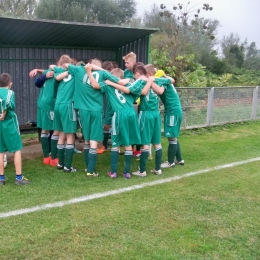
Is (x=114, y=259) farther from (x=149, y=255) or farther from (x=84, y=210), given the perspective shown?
(x=84, y=210)

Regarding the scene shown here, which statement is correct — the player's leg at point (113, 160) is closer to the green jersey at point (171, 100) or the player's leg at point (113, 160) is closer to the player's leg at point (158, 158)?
the player's leg at point (158, 158)

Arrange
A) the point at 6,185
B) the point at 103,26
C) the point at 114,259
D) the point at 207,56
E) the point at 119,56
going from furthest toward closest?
the point at 207,56 → the point at 119,56 → the point at 103,26 → the point at 6,185 → the point at 114,259

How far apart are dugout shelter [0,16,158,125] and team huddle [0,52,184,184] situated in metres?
1.27

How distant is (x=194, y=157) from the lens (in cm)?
764

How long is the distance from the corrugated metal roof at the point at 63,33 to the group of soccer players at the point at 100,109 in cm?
103

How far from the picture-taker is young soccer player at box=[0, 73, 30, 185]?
5.17 metres

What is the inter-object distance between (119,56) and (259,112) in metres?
5.89

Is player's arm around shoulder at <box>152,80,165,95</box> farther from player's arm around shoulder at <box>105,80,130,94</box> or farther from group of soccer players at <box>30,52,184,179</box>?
player's arm around shoulder at <box>105,80,130,94</box>

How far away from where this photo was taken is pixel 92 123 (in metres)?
5.86

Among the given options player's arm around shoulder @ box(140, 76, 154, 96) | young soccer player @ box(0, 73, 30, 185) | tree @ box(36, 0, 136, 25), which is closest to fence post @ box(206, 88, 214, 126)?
player's arm around shoulder @ box(140, 76, 154, 96)

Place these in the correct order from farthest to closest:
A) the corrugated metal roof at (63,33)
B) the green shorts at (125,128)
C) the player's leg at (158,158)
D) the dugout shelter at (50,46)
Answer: the dugout shelter at (50,46) < the corrugated metal roof at (63,33) < the player's leg at (158,158) < the green shorts at (125,128)

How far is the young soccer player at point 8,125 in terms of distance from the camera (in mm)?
5172

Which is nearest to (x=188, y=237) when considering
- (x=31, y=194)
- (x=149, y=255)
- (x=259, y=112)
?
(x=149, y=255)

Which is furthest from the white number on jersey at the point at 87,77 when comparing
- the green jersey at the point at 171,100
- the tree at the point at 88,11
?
the tree at the point at 88,11
